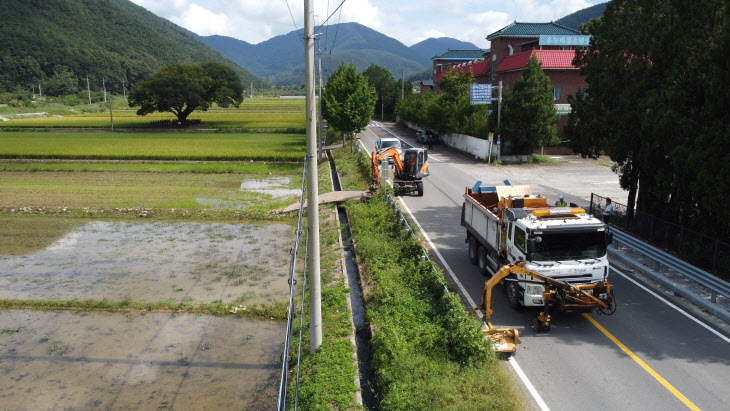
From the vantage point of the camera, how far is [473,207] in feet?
57.1

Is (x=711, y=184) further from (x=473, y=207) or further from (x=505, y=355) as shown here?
(x=505, y=355)

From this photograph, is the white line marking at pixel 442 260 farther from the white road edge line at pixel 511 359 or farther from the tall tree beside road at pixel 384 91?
the tall tree beside road at pixel 384 91

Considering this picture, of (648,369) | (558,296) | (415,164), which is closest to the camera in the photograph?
(648,369)

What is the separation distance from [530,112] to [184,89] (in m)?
60.1

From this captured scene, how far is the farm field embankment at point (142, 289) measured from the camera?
11.8 m

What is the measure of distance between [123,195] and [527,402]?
28.6 m

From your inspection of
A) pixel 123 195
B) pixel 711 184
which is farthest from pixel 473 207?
pixel 123 195

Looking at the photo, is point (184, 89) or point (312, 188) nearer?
point (312, 188)

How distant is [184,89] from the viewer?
84.3 m

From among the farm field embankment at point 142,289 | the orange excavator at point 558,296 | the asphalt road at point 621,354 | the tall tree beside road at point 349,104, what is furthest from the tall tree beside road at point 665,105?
the tall tree beside road at point 349,104

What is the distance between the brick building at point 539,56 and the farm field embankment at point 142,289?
25.7 meters

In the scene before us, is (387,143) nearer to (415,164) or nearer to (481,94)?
(481,94)

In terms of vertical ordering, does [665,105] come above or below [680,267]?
above

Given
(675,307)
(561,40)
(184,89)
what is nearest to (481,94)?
(561,40)
